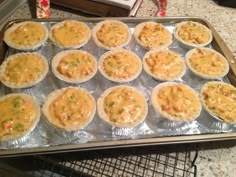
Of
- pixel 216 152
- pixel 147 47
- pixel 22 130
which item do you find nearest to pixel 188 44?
pixel 147 47

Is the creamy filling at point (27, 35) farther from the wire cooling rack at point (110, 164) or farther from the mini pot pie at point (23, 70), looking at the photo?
the wire cooling rack at point (110, 164)

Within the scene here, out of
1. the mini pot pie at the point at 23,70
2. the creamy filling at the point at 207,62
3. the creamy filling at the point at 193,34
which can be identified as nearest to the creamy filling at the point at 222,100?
the creamy filling at the point at 207,62

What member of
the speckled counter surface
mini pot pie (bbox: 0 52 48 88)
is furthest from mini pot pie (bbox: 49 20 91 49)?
the speckled counter surface

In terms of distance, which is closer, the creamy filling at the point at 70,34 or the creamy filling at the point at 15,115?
the creamy filling at the point at 15,115

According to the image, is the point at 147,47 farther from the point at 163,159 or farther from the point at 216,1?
the point at 216,1

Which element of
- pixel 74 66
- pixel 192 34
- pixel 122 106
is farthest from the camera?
pixel 192 34

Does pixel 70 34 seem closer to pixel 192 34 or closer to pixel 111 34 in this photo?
pixel 111 34

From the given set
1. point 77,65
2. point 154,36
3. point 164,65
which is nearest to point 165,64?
point 164,65
